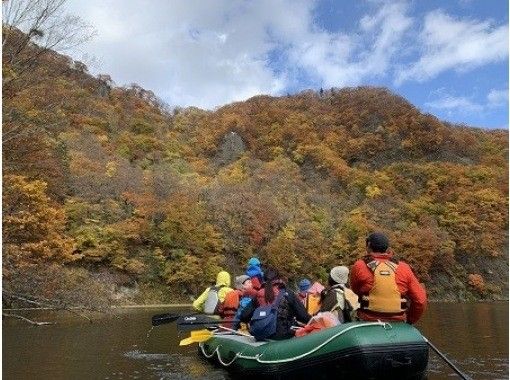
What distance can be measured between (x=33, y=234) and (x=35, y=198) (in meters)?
1.38

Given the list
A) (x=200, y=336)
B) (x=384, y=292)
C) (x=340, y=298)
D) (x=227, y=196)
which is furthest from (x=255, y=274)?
(x=227, y=196)

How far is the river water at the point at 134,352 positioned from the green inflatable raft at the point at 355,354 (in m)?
1.70

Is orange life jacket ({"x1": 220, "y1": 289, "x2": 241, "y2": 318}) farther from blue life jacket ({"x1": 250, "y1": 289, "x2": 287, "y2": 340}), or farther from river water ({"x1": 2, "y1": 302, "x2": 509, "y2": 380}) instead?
blue life jacket ({"x1": 250, "y1": 289, "x2": 287, "y2": 340})

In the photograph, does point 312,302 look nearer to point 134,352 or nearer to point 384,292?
point 384,292

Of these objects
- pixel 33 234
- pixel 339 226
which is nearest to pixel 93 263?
pixel 33 234

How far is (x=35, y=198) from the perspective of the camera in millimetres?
19453

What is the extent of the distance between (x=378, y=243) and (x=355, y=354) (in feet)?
4.02

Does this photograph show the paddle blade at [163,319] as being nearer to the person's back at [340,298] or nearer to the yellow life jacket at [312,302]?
the yellow life jacket at [312,302]

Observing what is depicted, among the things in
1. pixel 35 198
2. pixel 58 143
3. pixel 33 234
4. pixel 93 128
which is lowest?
pixel 33 234

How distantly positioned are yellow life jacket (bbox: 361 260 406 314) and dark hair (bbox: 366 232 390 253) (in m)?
0.14

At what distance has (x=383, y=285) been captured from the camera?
20.0 ft

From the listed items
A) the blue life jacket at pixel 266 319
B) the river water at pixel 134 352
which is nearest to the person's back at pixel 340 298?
the blue life jacket at pixel 266 319

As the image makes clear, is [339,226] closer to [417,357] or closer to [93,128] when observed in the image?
[93,128]

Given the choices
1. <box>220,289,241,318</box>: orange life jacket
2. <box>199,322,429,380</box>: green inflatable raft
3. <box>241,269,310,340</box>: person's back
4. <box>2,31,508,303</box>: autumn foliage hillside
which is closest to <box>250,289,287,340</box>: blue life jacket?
<box>241,269,310,340</box>: person's back
